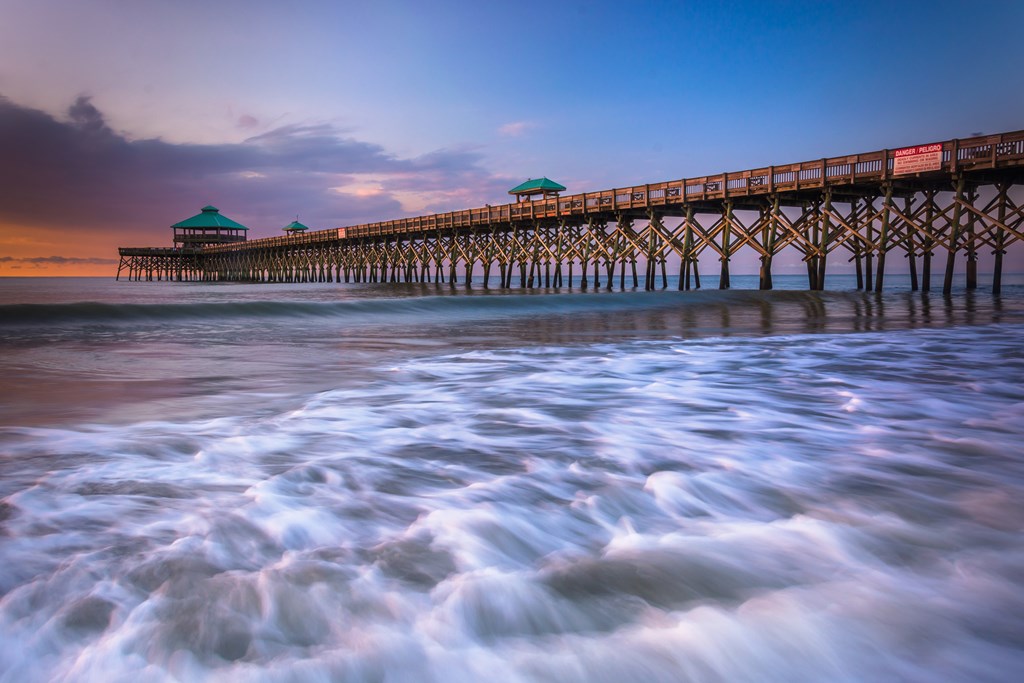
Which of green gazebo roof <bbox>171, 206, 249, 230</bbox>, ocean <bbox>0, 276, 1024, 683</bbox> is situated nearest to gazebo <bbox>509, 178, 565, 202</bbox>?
ocean <bbox>0, 276, 1024, 683</bbox>

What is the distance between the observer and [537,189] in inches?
1699

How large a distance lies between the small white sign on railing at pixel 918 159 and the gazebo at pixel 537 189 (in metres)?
25.9

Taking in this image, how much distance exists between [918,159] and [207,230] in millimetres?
85267

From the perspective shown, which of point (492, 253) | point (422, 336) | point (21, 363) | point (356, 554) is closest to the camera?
point (356, 554)

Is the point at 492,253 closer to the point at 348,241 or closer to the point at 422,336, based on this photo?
the point at 348,241

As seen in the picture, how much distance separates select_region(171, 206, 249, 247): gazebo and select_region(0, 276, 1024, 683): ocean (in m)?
85.6

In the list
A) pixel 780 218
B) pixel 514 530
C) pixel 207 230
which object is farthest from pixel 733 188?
pixel 207 230

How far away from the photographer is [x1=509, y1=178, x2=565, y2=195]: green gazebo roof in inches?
1692

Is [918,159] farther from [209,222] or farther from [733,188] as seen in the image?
[209,222]

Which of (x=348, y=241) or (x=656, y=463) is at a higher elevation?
(x=348, y=241)

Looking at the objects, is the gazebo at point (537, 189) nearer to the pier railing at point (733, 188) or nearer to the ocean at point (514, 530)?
the pier railing at point (733, 188)

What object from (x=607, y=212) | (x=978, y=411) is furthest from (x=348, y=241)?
(x=978, y=411)

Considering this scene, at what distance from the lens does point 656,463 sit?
2.90 meters

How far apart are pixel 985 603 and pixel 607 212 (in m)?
27.0
